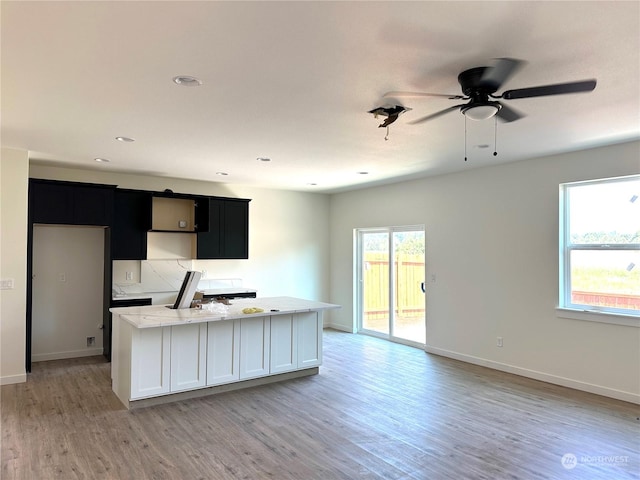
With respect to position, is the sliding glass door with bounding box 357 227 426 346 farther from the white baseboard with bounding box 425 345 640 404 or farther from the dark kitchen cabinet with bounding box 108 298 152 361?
the dark kitchen cabinet with bounding box 108 298 152 361

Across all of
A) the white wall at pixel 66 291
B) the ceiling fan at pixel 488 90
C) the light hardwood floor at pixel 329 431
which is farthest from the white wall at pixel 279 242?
the ceiling fan at pixel 488 90

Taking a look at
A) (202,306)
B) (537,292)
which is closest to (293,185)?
(202,306)

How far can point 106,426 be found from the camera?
3.59m

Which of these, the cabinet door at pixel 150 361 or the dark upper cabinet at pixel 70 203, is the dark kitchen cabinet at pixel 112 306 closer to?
the dark upper cabinet at pixel 70 203

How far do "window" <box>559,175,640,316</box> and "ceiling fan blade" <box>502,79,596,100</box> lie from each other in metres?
2.72

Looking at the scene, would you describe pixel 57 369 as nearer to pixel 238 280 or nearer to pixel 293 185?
pixel 238 280

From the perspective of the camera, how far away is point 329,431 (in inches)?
139

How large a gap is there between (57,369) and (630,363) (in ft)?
20.8

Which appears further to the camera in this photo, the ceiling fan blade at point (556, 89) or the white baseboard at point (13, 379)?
the white baseboard at point (13, 379)

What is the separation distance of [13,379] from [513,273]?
5.82 metres

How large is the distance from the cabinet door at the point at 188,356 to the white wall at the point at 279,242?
105 inches

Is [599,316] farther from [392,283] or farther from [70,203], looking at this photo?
[70,203]


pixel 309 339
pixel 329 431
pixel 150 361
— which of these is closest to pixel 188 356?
pixel 150 361

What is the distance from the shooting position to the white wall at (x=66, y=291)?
5633mm
